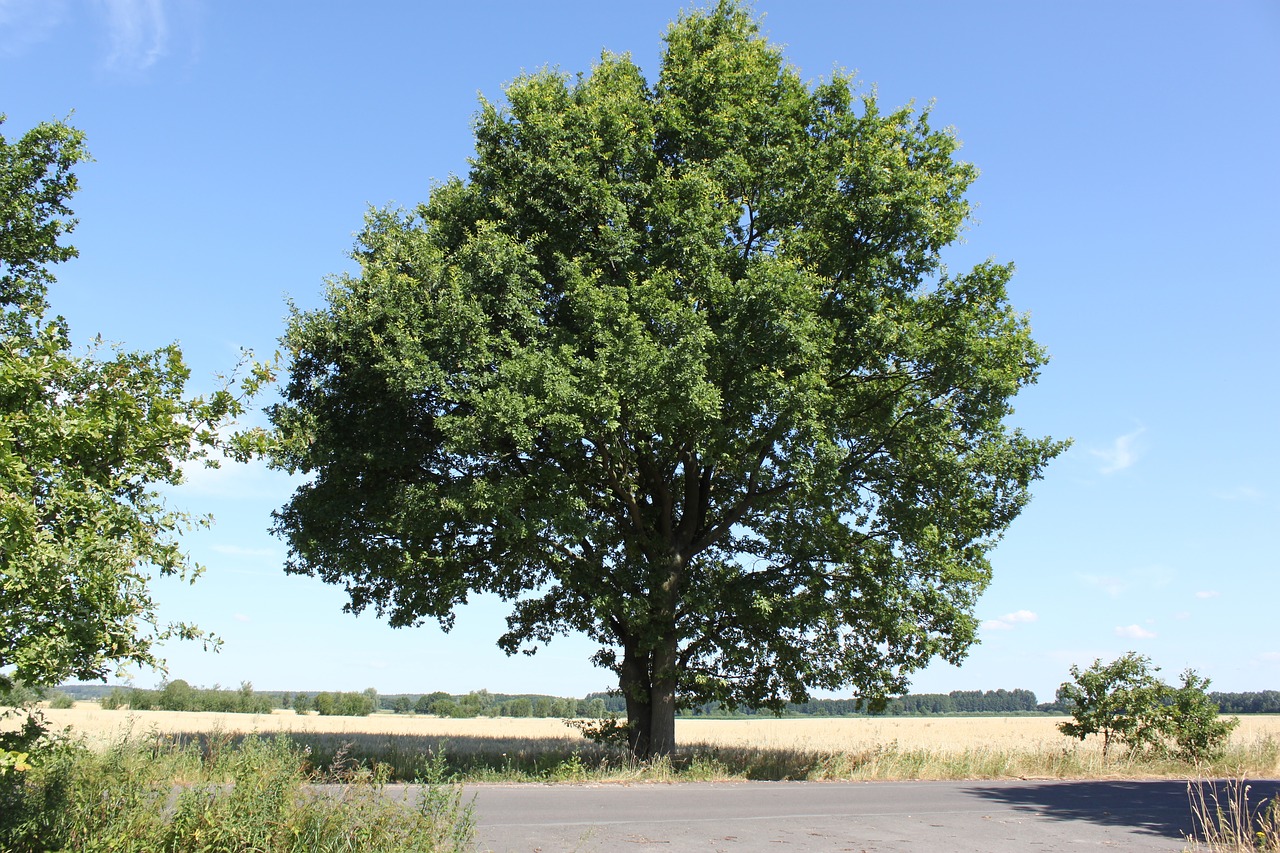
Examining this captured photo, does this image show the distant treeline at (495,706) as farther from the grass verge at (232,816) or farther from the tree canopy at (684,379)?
the grass verge at (232,816)

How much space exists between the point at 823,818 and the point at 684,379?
742 cm

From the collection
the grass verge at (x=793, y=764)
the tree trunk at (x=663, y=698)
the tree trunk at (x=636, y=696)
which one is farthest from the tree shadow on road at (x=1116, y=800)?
the tree trunk at (x=636, y=696)

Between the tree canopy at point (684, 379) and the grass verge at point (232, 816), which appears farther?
the tree canopy at point (684, 379)

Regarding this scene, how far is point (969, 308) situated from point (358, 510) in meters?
13.5

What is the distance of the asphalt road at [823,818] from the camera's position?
9.63 metres

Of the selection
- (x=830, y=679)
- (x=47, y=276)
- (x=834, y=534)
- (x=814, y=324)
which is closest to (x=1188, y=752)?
(x=830, y=679)

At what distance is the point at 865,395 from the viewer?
1767 centimetres

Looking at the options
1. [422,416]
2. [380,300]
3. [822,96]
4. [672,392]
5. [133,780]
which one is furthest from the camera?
[822,96]

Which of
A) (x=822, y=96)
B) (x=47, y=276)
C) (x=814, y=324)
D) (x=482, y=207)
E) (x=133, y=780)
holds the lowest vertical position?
(x=133, y=780)

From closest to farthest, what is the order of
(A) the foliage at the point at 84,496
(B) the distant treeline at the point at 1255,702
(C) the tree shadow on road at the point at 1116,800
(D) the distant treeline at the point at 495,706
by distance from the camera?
(A) the foliage at the point at 84,496 → (C) the tree shadow on road at the point at 1116,800 → (D) the distant treeline at the point at 495,706 → (B) the distant treeline at the point at 1255,702

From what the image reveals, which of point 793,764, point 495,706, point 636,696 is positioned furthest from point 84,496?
point 495,706

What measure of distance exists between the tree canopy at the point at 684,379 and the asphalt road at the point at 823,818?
3530 millimetres

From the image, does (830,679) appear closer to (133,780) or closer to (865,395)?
(865,395)

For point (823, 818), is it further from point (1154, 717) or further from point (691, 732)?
point (691, 732)
